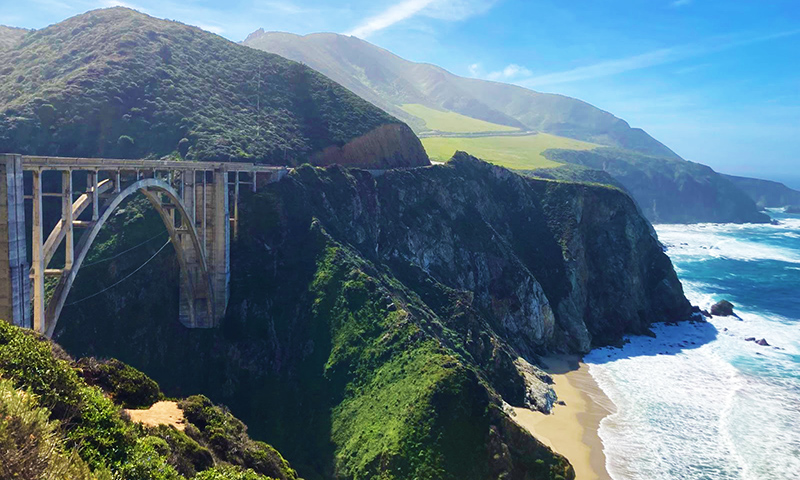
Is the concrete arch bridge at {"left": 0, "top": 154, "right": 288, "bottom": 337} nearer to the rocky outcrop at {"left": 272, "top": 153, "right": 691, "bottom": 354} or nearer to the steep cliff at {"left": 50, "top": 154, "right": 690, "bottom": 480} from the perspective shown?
the steep cliff at {"left": 50, "top": 154, "right": 690, "bottom": 480}

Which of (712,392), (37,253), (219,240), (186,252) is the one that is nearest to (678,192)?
(712,392)

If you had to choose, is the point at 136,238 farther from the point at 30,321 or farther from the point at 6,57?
the point at 6,57

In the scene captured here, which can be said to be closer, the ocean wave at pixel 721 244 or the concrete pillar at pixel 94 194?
the concrete pillar at pixel 94 194

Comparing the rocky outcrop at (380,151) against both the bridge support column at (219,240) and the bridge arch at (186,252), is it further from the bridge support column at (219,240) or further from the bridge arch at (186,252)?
the bridge arch at (186,252)

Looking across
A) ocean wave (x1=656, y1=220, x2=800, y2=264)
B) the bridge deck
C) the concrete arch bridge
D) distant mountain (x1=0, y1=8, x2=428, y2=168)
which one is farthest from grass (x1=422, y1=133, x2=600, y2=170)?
the bridge deck

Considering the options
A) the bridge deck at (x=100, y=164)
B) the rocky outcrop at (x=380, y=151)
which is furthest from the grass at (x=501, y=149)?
the bridge deck at (x=100, y=164)

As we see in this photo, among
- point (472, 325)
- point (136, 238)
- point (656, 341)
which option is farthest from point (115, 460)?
point (656, 341)

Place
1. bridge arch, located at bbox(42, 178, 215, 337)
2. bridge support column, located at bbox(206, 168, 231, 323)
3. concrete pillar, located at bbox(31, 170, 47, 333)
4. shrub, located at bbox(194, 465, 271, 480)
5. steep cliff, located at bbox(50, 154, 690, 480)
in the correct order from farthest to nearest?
bridge support column, located at bbox(206, 168, 231, 323)
bridge arch, located at bbox(42, 178, 215, 337)
steep cliff, located at bbox(50, 154, 690, 480)
concrete pillar, located at bbox(31, 170, 47, 333)
shrub, located at bbox(194, 465, 271, 480)
